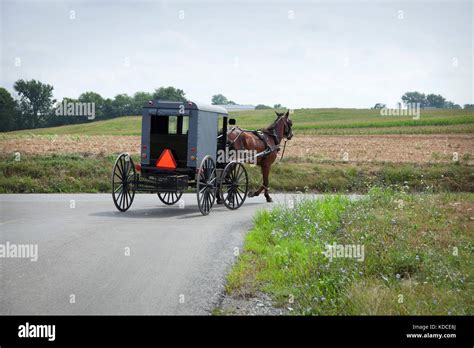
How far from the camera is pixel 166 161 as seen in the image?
16.2 m

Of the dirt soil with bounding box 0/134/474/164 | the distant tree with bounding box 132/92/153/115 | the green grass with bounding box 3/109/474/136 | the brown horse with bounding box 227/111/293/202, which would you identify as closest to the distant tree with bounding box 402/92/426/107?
the green grass with bounding box 3/109/474/136

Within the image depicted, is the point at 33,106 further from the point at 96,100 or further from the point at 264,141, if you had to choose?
the point at 264,141

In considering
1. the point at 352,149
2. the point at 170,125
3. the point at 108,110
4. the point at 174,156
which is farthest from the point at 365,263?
the point at 108,110

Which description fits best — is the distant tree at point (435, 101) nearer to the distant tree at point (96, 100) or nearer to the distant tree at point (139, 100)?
the distant tree at point (139, 100)

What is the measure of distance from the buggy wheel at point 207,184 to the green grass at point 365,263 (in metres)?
2.16

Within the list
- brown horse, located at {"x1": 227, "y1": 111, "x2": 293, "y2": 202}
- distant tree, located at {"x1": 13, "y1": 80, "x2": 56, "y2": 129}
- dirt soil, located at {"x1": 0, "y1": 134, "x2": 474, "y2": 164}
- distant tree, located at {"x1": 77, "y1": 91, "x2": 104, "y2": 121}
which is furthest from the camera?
distant tree, located at {"x1": 77, "y1": 91, "x2": 104, "y2": 121}

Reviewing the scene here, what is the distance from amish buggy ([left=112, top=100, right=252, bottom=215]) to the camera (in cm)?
1594

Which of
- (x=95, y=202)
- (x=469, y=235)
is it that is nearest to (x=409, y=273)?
(x=469, y=235)

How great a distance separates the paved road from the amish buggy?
27.0 inches

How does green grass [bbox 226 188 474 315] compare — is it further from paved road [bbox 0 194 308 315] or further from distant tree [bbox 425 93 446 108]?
distant tree [bbox 425 93 446 108]

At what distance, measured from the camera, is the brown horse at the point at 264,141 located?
19.3 metres

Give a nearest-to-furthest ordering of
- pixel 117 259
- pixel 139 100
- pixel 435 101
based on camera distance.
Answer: pixel 117 259 → pixel 139 100 → pixel 435 101

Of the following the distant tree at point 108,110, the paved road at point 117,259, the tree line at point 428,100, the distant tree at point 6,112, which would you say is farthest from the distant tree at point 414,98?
the paved road at point 117,259

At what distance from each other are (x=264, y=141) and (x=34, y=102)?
239 feet
